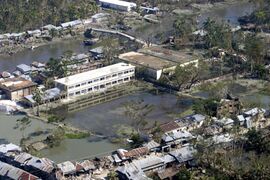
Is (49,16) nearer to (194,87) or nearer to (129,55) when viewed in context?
(129,55)

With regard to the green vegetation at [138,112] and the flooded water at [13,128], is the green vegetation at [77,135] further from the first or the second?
the green vegetation at [138,112]

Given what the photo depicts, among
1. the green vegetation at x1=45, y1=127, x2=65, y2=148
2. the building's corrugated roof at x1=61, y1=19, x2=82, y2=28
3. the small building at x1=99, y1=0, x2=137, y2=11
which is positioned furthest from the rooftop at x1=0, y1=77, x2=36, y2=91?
the small building at x1=99, y1=0, x2=137, y2=11

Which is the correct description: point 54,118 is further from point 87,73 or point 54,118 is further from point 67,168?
point 67,168

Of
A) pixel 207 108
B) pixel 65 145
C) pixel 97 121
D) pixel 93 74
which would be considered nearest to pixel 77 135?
pixel 65 145

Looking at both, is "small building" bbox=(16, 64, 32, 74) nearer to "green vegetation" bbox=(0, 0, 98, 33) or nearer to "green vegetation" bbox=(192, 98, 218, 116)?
"green vegetation" bbox=(0, 0, 98, 33)

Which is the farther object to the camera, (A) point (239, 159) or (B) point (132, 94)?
(B) point (132, 94)

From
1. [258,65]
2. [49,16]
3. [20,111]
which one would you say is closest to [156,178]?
[20,111]
